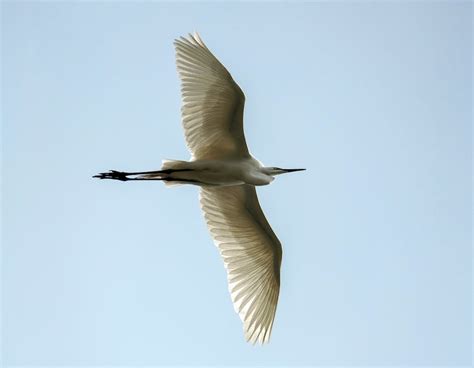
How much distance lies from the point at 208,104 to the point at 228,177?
40.4 inches

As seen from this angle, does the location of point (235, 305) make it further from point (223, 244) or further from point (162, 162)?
point (162, 162)

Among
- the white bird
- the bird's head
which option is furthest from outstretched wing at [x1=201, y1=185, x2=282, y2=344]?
the bird's head

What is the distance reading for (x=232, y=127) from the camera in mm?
12234

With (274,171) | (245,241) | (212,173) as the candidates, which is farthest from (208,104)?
(245,241)

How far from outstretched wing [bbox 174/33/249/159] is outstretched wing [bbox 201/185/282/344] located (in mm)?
840

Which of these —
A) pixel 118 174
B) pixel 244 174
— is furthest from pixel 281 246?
pixel 118 174

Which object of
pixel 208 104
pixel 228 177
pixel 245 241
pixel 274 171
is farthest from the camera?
pixel 245 241

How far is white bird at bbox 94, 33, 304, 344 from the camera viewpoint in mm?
11906

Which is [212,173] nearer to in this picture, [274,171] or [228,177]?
[228,177]

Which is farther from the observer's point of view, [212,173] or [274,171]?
[274,171]

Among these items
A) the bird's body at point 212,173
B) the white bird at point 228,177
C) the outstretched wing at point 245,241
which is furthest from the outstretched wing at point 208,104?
the outstretched wing at point 245,241

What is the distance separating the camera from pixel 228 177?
40.0 ft

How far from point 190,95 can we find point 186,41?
2.34ft

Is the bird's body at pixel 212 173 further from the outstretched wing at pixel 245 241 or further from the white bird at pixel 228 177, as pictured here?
the outstretched wing at pixel 245 241
